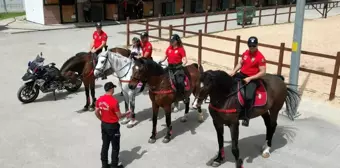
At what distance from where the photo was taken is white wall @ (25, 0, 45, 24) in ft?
80.6

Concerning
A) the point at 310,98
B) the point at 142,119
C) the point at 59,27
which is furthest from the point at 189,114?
the point at 59,27

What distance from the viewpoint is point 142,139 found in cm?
778

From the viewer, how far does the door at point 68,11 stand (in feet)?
80.7

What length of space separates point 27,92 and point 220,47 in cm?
955

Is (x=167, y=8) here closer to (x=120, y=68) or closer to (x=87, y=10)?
(x=87, y=10)

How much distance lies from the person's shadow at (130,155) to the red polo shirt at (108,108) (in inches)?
46.4

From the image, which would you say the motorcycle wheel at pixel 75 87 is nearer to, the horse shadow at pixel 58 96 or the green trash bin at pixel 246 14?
the horse shadow at pixel 58 96

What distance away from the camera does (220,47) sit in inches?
667

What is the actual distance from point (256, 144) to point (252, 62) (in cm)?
199

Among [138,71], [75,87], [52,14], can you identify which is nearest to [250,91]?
[138,71]


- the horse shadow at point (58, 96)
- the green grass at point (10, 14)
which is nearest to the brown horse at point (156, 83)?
the horse shadow at point (58, 96)

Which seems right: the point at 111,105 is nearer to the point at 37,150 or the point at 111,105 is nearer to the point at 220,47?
the point at 37,150

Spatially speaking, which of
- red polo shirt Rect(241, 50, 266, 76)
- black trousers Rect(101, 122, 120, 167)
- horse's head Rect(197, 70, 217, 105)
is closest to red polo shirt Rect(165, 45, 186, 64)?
red polo shirt Rect(241, 50, 266, 76)

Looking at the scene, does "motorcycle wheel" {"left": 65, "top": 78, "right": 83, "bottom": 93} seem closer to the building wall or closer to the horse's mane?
the horse's mane
